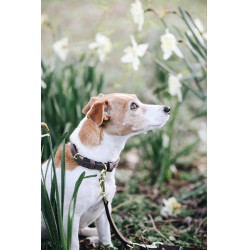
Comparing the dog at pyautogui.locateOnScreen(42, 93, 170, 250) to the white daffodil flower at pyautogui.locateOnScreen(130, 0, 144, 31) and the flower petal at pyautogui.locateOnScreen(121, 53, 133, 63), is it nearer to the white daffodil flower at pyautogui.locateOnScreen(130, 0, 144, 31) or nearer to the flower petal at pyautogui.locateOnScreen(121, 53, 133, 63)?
the flower petal at pyautogui.locateOnScreen(121, 53, 133, 63)

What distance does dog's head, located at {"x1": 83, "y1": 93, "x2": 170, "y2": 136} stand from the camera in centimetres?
114

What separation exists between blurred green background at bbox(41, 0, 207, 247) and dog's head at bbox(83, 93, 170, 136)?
1.46 feet

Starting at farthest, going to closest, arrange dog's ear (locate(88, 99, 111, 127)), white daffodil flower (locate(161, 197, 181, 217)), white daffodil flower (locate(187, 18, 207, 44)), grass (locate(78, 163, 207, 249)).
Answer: white daffodil flower (locate(161, 197, 181, 217)) < white daffodil flower (locate(187, 18, 207, 44)) < grass (locate(78, 163, 207, 249)) < dog's ear (locate(88, 99, 111, 127))

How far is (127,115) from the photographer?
115cm

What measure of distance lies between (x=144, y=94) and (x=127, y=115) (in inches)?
50.2

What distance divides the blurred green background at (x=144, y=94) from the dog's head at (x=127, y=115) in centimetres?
44

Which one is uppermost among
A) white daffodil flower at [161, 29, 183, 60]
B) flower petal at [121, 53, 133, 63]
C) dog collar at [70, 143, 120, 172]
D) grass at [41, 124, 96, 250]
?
white daffodil flower at [161, 29, 183, 60]

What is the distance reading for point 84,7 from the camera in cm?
221

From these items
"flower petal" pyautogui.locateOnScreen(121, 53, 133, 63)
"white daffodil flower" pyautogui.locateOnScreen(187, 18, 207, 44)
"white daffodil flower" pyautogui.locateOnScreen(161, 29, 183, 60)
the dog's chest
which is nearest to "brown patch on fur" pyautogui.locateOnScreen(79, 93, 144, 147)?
the dog's chest

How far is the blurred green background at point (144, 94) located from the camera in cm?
169
